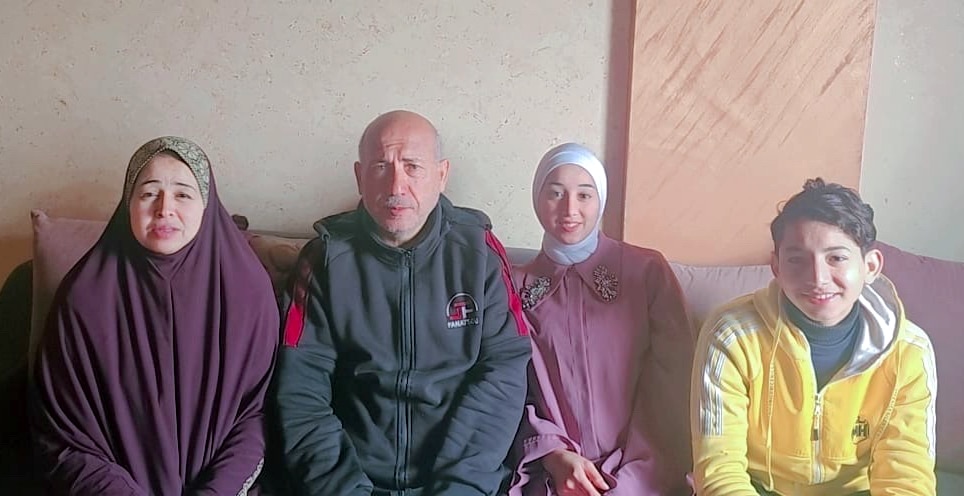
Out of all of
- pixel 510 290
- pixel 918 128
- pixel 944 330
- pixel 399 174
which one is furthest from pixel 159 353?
pixel 918 128

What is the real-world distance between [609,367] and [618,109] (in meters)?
0.72

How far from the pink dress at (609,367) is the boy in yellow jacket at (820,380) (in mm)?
173

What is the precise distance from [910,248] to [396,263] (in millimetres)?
1430

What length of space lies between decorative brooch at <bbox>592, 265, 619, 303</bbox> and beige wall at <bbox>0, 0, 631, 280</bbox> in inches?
16.8

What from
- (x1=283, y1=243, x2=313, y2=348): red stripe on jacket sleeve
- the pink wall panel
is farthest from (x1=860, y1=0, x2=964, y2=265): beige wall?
(x1=283, y1=243, x2=313, y2=348): red stripe on jacket sleeve

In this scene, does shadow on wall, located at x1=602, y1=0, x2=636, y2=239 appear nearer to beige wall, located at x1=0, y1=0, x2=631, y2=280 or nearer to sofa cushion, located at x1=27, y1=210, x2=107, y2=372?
beige wall, located at x1=0, y1=0, x2=631, y2=280

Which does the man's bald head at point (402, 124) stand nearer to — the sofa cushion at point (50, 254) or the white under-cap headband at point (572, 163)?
the white under-cap headband at point (572, 163)

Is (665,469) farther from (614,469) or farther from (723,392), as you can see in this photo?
(723,392)

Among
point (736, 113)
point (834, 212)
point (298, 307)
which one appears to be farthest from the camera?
Answer: point (736, 113)

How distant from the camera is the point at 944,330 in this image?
78.5 inches

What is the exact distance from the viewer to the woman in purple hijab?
182 cm

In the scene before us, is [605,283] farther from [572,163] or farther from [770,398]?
[770,398]

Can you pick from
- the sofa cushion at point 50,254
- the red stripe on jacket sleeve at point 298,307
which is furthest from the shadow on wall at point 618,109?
the sofa cushion at point 50,254

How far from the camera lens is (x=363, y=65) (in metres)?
2.33
